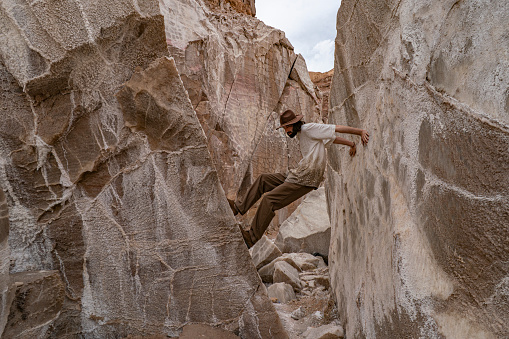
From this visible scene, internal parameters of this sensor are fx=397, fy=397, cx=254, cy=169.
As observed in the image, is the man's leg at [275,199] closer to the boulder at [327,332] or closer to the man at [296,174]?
the man at [296,174]

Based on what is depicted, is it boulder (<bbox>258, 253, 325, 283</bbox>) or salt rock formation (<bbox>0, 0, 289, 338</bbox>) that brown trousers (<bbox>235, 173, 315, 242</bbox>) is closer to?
salt rock formation (<bbox>0, 0, 289, 338</bbox>)

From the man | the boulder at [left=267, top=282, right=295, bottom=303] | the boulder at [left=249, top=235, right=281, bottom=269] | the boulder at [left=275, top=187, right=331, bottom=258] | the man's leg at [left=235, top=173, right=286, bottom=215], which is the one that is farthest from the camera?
the boulder at [left=275, top=187, right=331, bottom=258]

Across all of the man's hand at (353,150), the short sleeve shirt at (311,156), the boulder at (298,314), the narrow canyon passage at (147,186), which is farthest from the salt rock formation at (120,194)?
the man's hand at (353,150)

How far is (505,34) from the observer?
91 centimetres

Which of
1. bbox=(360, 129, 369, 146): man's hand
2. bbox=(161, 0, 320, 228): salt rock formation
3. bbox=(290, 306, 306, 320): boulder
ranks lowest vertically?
bbox=(290, 306, 306, 320): boulder

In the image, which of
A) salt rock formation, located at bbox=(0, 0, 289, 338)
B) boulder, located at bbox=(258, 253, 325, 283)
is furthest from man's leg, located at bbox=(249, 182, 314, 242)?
boulder, located at bbox=(258, 253, 325, 283)

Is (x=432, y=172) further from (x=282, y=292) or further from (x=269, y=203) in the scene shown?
(x=282, y=292)

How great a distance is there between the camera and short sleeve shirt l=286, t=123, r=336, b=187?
7.81 ft

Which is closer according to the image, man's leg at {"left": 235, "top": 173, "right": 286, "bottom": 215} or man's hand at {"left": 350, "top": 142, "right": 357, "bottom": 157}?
man's hand at {"left": 350, "top": 142, "right": 357, "bottom": 157}

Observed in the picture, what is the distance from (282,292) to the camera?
9.93 ft

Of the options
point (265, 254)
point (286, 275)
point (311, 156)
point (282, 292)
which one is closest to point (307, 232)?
point (265, 254)

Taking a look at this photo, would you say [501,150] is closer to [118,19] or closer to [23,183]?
[118,19]

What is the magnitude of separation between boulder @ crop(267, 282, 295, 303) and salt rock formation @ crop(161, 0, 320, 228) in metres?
3.94

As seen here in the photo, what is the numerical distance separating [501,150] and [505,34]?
0.88 feet
